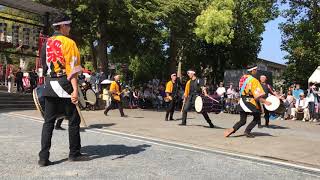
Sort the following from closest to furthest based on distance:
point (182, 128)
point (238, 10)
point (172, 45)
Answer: point (182, 128), point (172, 45), point (238, 10)

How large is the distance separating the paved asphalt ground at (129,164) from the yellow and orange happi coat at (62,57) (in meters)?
1.32

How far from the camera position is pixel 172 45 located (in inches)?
1332

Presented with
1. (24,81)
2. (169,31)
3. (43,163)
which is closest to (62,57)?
(43,163)

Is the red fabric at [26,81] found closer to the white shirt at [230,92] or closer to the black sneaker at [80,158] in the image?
the white shirt at [230,92]

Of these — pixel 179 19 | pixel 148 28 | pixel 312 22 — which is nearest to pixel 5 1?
pixel 148 28

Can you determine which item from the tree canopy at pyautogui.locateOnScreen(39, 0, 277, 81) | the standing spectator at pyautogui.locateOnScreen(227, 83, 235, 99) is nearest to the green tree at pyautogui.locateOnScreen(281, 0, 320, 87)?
the tree canopy at pyautogui.locateOnScreen(39, 0, 277, 81)

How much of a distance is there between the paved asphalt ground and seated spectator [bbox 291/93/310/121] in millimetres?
12771

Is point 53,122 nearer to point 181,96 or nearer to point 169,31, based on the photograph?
point 181,96

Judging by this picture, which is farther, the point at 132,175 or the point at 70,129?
the point at 70,129

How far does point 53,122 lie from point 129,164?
1246 millimetres

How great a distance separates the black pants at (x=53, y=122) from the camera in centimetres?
689

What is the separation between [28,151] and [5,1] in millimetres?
13495

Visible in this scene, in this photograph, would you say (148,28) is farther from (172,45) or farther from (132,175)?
(132,175)

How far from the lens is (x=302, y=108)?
832 inches
